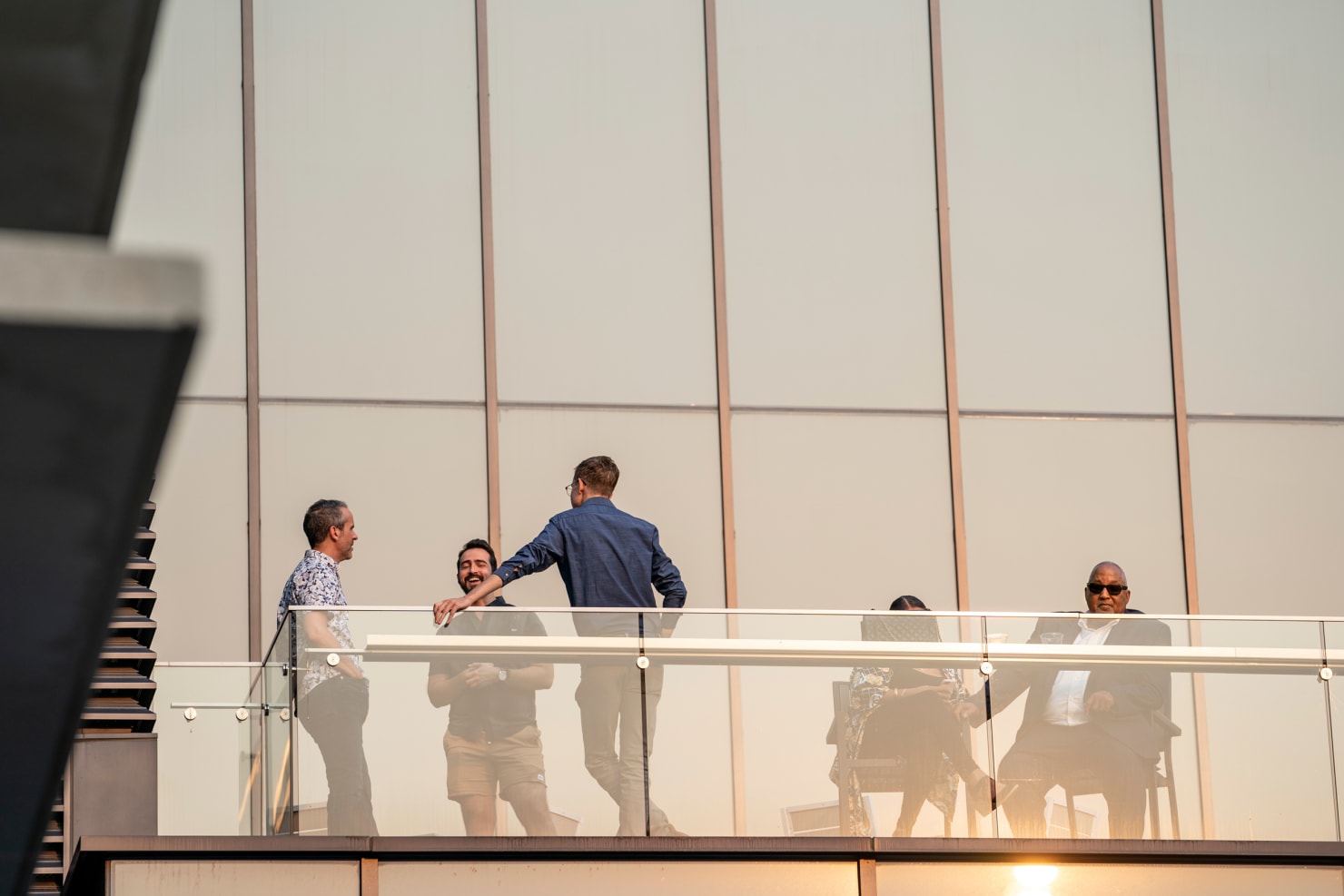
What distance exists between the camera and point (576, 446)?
14055mm

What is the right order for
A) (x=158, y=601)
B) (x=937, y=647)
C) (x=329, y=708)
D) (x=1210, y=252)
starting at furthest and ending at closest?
(x=1210, y=252)
(x=158, y=601)
(x=937, y=647)
(x=329, y=708)

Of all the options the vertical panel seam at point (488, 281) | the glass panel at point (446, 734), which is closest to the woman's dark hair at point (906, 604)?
the glass panel at point (446, 734)

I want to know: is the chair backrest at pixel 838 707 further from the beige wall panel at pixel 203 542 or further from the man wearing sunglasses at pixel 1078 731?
the beige wall panel at pixel 203 542

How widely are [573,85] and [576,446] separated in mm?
Answer: 2800

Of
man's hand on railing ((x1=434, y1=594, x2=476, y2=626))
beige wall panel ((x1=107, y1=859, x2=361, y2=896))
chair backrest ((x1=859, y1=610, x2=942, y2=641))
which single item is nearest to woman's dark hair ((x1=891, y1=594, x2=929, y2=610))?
chair backrest ((x1=859, y1=610, x2=942, y2=641))

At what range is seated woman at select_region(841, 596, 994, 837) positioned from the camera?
888 cm

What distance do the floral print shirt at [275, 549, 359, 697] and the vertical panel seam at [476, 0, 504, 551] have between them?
468cm

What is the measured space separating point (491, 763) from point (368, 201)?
21.3 feet

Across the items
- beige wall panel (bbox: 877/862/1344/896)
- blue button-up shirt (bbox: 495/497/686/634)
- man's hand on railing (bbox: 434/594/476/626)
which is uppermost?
blue button-up shirt (bbox: 495/497/686/634)

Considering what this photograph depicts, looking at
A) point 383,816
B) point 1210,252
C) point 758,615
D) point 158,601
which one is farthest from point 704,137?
point 383,816

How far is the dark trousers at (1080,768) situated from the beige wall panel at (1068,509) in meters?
5.44

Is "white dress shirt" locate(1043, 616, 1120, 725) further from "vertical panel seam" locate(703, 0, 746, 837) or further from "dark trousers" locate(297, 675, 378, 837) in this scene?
"vertical panel seam" locate(703, 0, 746, 837)

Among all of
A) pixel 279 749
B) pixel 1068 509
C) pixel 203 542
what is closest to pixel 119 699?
pixel 279 749

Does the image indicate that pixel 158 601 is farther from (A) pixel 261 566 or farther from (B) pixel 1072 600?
(B) pixel 1072 600
